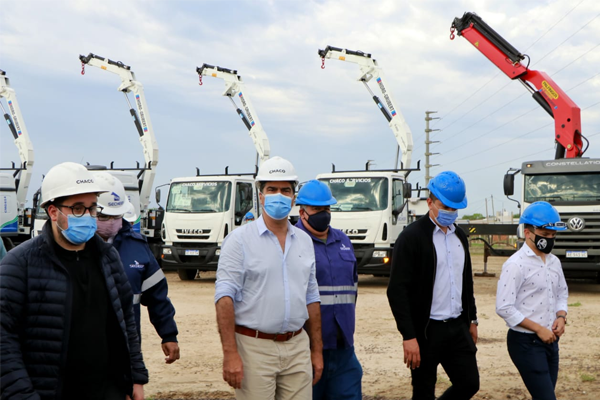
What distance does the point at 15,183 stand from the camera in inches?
830

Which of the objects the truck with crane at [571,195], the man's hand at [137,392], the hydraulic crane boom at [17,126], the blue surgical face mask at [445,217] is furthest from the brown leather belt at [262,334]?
the hydraulic crane boom at [17,126]

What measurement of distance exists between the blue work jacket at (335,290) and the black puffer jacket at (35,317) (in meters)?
1.93

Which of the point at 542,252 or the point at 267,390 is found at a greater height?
the point at 542,252

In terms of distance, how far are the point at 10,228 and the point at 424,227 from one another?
17210mm

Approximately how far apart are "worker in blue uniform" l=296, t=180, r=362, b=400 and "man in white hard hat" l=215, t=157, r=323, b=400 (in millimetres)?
409

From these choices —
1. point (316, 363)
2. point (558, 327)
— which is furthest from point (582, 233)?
point (316, 363)

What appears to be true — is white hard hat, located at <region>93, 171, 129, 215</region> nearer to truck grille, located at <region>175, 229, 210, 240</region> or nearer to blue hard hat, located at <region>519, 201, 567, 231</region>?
blue hard hat, located at <region>519, 201, 567, 231</region>

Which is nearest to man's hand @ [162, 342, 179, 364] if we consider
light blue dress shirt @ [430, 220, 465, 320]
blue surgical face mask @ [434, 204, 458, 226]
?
light blue dress shirt @ [430, 220, 465, 320]

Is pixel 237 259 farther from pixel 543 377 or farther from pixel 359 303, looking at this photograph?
pixel 359 303

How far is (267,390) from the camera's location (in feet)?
12.7

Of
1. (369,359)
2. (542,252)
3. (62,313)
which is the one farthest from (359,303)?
(62,313)

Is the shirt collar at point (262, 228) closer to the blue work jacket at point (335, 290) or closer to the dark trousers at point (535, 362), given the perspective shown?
the blue work jacket at point (335, 290)

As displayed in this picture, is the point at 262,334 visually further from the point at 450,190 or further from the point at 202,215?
the point at 202,215

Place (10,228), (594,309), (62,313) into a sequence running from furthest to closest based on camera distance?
(10,228), (594,309), (62,313)
